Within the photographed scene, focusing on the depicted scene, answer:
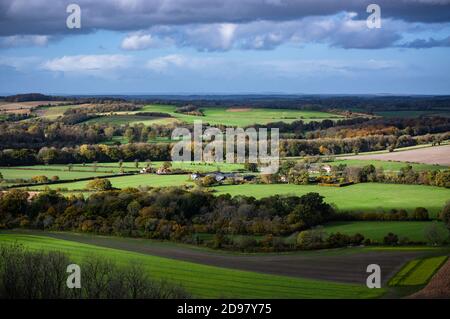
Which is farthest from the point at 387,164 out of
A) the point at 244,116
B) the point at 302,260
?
the point at 244,116

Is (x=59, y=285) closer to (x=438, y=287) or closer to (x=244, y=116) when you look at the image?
(x=438, y=287)

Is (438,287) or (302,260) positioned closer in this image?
(438,287)

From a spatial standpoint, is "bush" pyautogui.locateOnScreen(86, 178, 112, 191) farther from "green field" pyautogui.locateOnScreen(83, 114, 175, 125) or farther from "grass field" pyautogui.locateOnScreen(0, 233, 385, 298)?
"green field" pyautogui.locateOnScreen(83, 114, 175, 125)

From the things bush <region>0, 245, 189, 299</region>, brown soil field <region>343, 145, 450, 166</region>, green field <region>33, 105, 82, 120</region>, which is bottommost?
bush <region>0, 245, 189, 299</region>

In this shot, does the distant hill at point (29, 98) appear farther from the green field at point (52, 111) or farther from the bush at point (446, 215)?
the bush at point (446, 215)

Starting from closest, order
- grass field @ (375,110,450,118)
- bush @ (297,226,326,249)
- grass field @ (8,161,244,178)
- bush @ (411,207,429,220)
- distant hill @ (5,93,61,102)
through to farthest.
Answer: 1. bush @ (297,226,326,249)
2. bush @ (411,207,429,220)
3. grass field @ (8,161,244,178)
4. grass field @ (375,110,450,118)
5. distant hill @ (5,93,61,102)

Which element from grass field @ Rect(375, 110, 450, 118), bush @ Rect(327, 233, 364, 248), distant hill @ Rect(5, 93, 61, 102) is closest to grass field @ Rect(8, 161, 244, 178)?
bush @ Rect(327, 233, 364, 248)

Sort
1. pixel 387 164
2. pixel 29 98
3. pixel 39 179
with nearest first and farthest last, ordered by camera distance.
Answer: pixel 39 179
pixel 387 164
pixel 29 98
